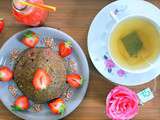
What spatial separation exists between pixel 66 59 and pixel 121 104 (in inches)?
7.1

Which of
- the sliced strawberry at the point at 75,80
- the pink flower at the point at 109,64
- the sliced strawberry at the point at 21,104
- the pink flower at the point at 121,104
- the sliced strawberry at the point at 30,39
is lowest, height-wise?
the pink flower at the point at 121,104

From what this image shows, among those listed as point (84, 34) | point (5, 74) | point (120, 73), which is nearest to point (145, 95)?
point (120, 73)

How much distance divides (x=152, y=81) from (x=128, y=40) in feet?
0.42

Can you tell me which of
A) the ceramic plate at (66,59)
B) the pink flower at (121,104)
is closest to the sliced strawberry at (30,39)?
the ceramic plate at (66,59)

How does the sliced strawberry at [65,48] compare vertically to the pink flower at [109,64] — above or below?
above

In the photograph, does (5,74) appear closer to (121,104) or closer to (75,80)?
(75,80)

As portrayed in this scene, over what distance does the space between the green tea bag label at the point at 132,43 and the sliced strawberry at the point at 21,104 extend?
27 cm

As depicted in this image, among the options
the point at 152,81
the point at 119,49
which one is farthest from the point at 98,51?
the point at 152,81

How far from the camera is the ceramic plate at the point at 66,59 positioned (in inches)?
44.9

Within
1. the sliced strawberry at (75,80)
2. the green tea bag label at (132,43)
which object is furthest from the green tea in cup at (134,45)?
the sliced strawberry at (75,80)

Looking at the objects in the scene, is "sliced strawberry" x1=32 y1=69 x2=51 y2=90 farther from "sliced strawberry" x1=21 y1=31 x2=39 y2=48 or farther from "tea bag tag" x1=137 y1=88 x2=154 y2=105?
"tea bag tag" x1=137 y1=88 x2=154 y2=105

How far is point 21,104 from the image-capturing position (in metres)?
1.14

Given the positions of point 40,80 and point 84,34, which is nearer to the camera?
point 40,80

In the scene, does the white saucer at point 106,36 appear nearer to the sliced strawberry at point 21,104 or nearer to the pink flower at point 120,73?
the pink flower at point 120,73
